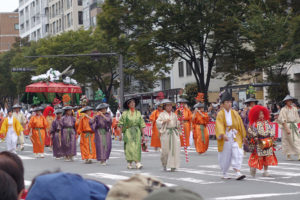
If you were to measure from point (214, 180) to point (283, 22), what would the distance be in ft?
46.3

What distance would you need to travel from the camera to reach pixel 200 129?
22.1 meters

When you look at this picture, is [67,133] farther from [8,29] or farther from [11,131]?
[8,29]

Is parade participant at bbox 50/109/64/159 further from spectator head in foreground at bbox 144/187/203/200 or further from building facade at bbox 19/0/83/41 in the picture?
building facade at bbox 19/0/83/41

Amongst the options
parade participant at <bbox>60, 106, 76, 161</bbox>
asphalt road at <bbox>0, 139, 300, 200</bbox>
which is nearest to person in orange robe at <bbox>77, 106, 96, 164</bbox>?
asphalt road at <bbox>0, 139, 300, 200</bbox>

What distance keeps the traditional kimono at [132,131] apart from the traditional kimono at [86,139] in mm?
2712

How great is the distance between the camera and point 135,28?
34062 millimetres

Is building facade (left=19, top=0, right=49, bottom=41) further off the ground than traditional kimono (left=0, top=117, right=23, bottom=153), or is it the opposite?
building facade (left=19, top=0, right=49, bottom=41)

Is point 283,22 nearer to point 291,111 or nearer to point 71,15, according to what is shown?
point 291,111

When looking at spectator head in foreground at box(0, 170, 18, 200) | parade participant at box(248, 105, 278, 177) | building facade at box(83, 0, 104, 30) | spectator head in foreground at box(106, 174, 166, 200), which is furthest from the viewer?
building facade at box(83, 0, 104, 30)

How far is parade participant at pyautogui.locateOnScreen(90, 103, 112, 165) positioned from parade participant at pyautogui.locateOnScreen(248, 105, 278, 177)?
18.6 ft

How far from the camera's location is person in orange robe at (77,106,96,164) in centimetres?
1905

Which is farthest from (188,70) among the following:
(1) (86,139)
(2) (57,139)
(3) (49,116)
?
(1) (86,139)

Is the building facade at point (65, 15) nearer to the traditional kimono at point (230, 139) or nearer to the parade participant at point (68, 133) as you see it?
the parade participant at point (68, 133)

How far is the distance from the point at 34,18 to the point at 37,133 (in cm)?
7885
